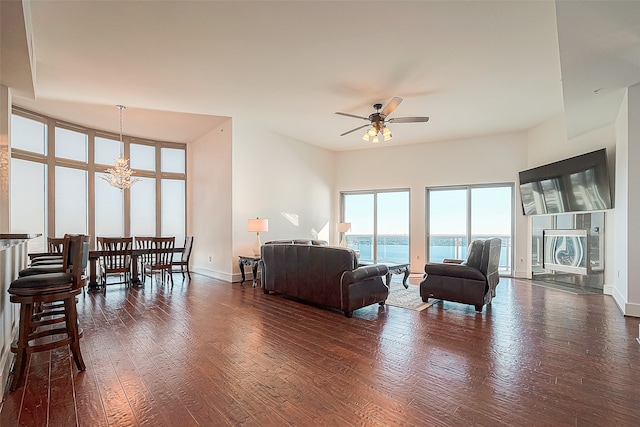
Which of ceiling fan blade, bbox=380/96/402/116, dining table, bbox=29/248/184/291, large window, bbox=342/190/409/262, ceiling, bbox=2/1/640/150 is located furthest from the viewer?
large window, bbox=342/190/409/262

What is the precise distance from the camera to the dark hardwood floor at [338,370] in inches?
77.0

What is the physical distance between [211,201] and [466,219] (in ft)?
20.3

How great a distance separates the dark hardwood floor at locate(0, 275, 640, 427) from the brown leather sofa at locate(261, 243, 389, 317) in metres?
0.25

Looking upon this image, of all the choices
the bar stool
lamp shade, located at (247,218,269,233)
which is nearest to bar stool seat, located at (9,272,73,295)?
the bar stool

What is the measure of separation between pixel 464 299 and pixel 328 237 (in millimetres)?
4972

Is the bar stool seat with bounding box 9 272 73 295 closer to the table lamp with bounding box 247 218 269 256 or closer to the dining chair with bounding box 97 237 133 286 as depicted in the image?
the dining chair with bounding box 97 237 133 286

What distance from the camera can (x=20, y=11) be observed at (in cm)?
218

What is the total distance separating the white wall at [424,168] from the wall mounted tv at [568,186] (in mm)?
567

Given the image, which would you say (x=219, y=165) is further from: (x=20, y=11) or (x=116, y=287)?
(x=20, y=11)

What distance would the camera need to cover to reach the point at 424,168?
26.3ft

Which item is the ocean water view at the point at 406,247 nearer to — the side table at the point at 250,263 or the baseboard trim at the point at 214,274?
the side table at the point at 250,263

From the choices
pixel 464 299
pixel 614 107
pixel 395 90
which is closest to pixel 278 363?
pixel 464 299

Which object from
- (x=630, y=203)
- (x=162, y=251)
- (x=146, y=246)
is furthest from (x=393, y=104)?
(x=146, y=246)

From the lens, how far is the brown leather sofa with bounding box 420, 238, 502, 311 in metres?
4.20
